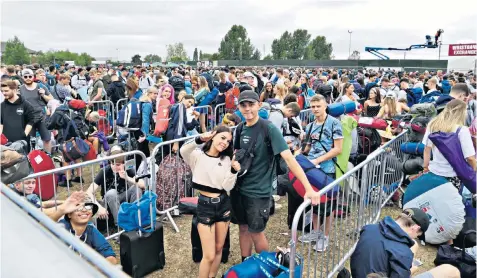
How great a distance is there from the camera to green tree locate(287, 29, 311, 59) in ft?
288

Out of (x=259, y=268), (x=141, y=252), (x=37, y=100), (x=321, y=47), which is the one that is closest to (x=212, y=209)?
(x=259, y=268)

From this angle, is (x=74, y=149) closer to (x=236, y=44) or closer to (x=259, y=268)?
(x=259, y=268)

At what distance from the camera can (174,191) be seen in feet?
16.8

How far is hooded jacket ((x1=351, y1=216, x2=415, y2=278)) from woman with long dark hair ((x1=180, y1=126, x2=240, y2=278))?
1248mm

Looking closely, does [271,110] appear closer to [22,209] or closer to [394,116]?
[394,116]

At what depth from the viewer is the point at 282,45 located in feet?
300

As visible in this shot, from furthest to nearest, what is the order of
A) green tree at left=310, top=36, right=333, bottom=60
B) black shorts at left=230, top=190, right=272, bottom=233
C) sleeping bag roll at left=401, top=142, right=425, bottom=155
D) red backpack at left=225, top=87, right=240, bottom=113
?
1. green tree at left=310, top=36, right=333, bottom=60
2. red backpack at left=225, top=87, right=240, bottom=113
3. sleeping bag roll at left=401, top=142, right=425, bottom=155
4. black shorts at left=230, top=190, right=272, bottom=233

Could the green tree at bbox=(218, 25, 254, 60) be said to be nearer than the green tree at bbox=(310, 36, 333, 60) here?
Yes

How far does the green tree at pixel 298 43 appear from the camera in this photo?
87.8 meters

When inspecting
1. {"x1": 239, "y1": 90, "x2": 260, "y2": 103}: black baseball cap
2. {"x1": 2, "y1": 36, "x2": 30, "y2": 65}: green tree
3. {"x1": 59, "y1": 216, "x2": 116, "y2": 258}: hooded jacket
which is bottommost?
{"x1": 59, "y1": 216, "x2": 116, "y2": 258}: hooded jacket

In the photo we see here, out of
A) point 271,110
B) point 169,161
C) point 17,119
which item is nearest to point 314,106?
point 271,110

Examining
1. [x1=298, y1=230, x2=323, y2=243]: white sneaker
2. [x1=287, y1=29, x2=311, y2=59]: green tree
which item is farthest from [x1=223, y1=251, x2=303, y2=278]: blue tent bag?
[x1=287, y1=29, x2=311, y2=59]: green tree

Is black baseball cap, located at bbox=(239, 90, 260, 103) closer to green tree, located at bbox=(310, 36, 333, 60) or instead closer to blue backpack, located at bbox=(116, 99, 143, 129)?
blue backpack, located at bbox=(116, 99, 143, 129)

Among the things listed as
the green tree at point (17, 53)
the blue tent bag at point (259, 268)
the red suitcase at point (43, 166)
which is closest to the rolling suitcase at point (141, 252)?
the blue tent bag at point (259, 268)
